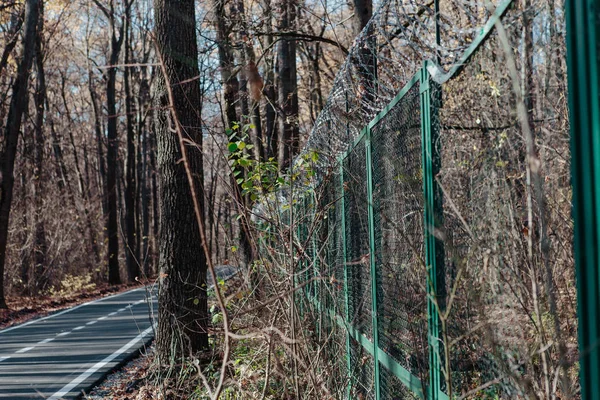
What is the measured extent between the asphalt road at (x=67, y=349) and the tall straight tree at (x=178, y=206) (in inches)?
16.4

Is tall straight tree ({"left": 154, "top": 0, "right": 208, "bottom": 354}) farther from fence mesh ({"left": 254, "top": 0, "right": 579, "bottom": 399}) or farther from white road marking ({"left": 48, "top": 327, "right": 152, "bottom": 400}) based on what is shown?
fence mesh ({"left": 254, "top": 0, "right": 579, "bottom": 399})

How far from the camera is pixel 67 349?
37.2 feet

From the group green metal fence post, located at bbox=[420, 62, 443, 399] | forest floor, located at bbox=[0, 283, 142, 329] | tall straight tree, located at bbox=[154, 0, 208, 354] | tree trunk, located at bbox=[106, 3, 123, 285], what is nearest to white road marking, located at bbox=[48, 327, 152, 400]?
tall straight tree, located at bbox=[154, 0, 208, 354]

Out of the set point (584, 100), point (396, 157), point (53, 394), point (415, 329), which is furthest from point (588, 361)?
point (53, 394)

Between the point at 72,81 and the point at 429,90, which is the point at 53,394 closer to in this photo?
the point at 429,90

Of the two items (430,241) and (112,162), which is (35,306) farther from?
(430,241)

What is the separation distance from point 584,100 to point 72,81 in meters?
38.2

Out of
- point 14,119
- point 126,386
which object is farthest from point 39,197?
point 126,386

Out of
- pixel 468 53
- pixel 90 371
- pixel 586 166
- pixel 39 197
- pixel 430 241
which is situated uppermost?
pixel 468 53

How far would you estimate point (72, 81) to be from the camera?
1468 inches

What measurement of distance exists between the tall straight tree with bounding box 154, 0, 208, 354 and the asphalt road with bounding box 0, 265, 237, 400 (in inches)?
16.4

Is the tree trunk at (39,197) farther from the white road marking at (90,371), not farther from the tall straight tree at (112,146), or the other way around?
the white road marking at (90,371)

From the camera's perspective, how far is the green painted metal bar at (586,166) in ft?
5.05

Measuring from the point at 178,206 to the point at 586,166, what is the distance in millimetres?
7028
